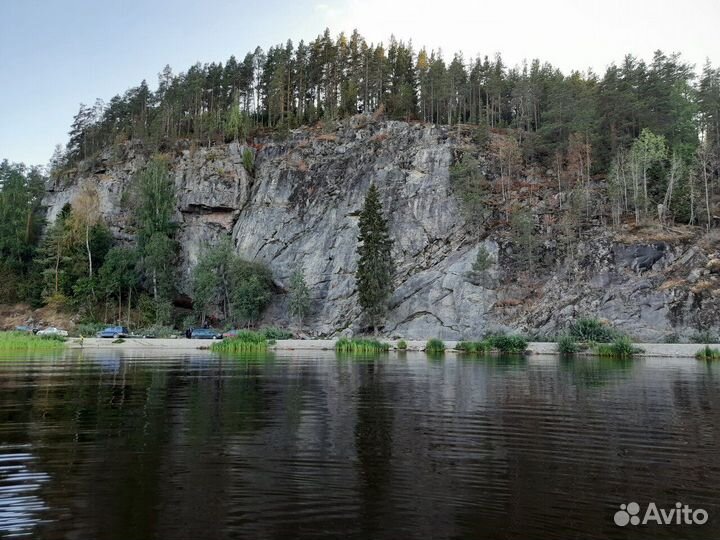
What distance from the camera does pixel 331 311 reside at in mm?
71000

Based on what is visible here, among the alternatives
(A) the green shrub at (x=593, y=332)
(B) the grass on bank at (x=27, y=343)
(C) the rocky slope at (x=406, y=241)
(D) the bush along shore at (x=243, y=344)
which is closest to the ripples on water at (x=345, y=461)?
(D) the bush along shore at (x=243, y=344)

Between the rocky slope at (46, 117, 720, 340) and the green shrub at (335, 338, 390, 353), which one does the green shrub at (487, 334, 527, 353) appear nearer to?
the green shrub at (335, 338, 390, 353)

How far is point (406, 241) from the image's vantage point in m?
74.0

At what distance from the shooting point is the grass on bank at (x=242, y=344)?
4959cm

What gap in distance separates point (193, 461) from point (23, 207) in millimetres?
101302

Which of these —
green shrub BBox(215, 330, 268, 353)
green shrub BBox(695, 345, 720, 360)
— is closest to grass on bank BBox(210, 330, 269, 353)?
green shrub BBox(215, 330, 268, 353)

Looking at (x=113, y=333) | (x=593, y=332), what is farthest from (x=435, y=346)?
(x=113, y=333)

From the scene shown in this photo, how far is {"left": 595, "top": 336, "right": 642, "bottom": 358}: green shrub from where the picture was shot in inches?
1770

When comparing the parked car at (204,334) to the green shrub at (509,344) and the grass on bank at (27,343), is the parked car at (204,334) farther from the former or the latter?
the green shrub at (509,344)

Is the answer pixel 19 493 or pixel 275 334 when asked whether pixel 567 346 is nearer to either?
pixel 275 334

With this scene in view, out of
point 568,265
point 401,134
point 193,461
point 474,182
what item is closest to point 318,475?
point 193,461

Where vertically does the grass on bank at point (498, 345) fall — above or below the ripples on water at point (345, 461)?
below

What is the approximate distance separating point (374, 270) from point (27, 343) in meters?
37.3

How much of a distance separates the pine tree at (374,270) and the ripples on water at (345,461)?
43.4 meters
